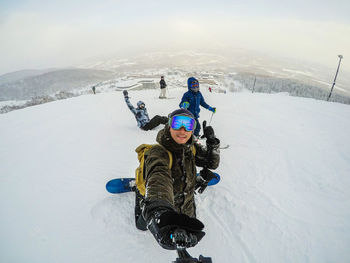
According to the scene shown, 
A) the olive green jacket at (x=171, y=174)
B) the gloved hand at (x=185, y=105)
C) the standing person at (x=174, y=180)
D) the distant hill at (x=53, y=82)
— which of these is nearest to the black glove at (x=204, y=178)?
the standing person at (x=174, y=180)

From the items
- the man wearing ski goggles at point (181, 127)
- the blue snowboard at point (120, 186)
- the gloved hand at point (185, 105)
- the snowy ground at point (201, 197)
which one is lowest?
the snowy ground at point (201, 197)

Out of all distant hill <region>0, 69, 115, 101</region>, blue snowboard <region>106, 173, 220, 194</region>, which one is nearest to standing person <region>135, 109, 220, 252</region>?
blue snowboard <region>106, 173, 220, 194</region>

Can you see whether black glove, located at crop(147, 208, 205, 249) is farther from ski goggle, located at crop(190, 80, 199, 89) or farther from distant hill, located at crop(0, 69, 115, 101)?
distant hill, located at crop(0, 69, 115, 101)

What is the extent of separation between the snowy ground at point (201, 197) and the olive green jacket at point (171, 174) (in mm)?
913

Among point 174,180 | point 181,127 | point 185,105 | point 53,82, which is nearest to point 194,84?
point 185,105

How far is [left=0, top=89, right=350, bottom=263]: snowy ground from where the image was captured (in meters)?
2.38

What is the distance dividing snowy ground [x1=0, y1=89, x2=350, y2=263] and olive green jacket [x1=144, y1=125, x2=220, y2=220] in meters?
0.91

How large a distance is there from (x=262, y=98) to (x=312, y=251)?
35.8 ft

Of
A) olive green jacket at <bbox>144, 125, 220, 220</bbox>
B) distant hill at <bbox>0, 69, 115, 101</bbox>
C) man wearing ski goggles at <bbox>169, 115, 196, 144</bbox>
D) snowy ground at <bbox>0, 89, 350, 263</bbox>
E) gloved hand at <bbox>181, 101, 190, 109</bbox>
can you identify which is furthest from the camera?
distant hill at <bbox>0, 69, 115, 101</bbox>

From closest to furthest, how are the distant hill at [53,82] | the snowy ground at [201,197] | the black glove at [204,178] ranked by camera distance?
the snowy ground at [201,197]
the black glove at [204,178]
the distant hill at [53,82]

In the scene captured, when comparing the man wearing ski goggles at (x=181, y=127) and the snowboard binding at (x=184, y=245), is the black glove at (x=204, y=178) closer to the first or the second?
the man wearing ski goggles at (x=181, y=127)

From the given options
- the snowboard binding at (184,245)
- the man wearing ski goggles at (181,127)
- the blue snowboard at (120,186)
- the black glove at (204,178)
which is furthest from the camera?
the blue snowboard at (120,186)

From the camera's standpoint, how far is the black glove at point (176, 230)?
3.62ft

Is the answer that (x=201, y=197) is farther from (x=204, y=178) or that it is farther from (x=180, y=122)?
(x=180, y=122)
